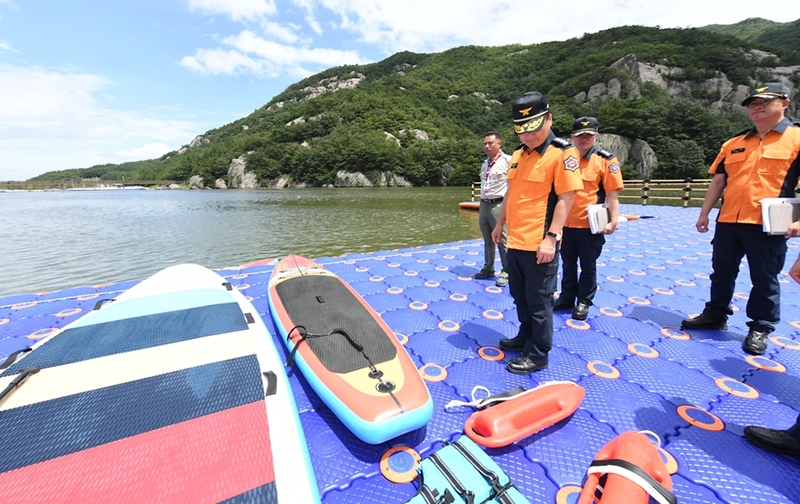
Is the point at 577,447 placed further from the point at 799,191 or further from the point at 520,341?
the point at 799,191

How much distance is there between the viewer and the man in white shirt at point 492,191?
4.23m

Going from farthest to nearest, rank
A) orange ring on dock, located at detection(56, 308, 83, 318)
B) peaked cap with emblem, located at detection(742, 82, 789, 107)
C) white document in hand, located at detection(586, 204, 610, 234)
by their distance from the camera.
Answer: orange ring on dock, located at detection(56, 308, 83, 318) → white document in hand, located at detection(586, 204, 610, 234) → peaked cap with emblem, located at detection(742, 82, 789, 107)

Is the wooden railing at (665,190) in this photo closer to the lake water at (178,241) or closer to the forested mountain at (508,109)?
the lake water at (178,241)

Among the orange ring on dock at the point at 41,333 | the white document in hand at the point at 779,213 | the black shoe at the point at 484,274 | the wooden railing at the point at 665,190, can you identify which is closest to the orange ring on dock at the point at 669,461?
the white document in hand at the point at 779,213

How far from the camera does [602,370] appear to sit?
243 cm

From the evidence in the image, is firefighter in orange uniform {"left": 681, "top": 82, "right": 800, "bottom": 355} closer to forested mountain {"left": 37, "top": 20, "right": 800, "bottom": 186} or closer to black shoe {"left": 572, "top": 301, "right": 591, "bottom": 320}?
black shoe {"left": 572, "top": 301, "right": 591, "bottom": 320}

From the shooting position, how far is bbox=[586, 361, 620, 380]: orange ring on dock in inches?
93.3

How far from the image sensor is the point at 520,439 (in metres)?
1.76

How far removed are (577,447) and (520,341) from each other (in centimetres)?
100

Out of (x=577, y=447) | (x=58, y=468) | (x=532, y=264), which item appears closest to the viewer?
(x=58, y=468)

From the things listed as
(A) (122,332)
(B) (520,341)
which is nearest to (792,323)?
(B) (520,341)

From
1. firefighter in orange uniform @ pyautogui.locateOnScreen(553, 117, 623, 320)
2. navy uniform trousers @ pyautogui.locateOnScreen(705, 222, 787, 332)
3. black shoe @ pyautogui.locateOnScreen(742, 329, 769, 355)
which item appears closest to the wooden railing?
firefighter in orange uniform @ pyautogui.locateOnScreen(553, 117, 623, 320)

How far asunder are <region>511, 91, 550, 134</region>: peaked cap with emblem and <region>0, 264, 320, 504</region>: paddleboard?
218cm

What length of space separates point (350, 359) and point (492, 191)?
3.05 meters
